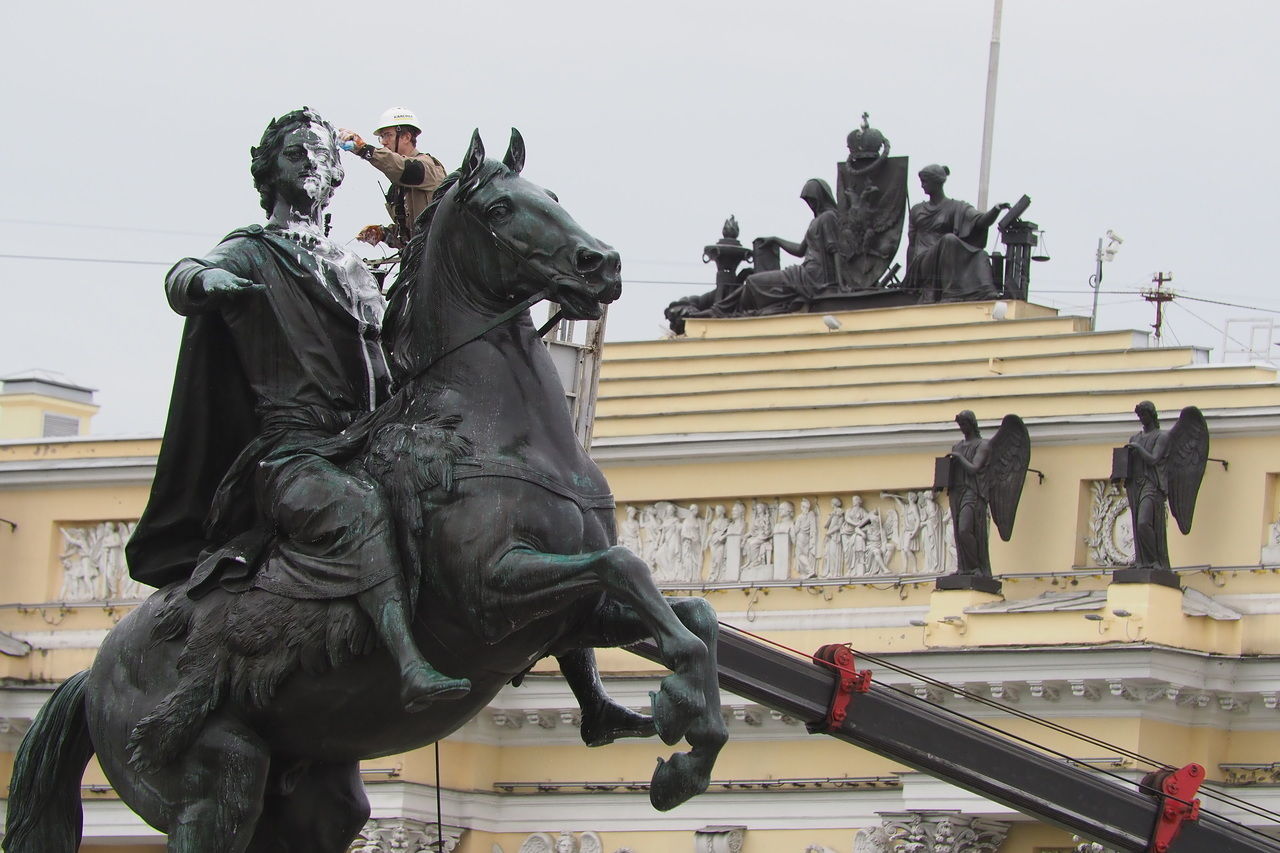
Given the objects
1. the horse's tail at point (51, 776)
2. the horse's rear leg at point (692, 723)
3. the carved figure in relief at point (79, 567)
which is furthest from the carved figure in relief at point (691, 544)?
the horse's rear leg at point (692, 723)

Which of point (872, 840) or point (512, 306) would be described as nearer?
point (512, 306)

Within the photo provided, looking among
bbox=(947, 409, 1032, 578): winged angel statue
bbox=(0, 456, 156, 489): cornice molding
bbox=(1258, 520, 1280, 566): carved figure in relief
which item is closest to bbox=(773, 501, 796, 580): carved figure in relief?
bbox=(947, 409, 1032, 578): winged angel statue

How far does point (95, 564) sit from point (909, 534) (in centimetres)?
968

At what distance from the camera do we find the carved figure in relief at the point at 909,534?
3522 centimetres

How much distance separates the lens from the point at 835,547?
1400 inches

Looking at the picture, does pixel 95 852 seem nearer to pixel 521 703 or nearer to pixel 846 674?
pixel 521 703

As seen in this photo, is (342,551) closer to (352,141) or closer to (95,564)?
(352,141)

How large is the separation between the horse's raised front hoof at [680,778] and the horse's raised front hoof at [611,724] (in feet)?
1.95

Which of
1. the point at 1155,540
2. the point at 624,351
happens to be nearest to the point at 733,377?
the point at 624,351

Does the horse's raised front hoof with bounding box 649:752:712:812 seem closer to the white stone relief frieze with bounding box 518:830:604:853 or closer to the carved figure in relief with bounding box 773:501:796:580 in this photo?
the carved figure in relief with bounding box 773:501:796:580

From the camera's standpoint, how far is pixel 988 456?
33594mm

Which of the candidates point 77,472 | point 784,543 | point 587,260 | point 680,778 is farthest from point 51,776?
point 77,472

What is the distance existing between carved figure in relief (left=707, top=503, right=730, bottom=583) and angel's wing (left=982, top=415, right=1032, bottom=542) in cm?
358

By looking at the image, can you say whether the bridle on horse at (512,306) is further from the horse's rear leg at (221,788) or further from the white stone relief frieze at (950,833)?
the white stone relief frieze at (950,833)
